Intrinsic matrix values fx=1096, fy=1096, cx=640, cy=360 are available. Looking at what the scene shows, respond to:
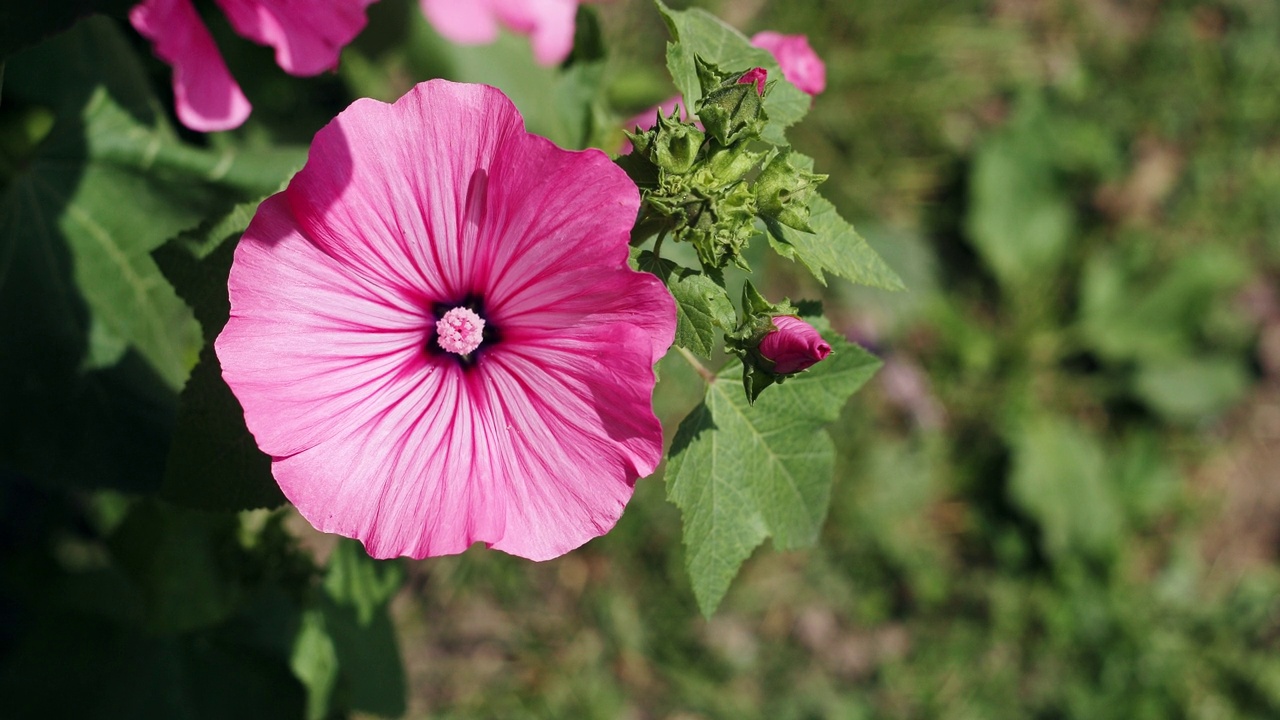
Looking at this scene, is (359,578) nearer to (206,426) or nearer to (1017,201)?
(206,426)

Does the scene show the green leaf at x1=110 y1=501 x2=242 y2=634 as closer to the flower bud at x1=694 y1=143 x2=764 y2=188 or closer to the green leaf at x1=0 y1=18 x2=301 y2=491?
the green leaf at x1=0 y1=18 x2=301 y2=491

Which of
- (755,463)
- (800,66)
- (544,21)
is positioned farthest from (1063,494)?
(800,66)

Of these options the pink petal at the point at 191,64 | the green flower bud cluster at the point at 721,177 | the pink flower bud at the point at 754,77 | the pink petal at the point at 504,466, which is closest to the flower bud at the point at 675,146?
the green flower bud cluster at the point at 721,177

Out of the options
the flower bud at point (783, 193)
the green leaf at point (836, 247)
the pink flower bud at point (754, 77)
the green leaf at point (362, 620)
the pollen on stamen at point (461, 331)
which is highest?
the pink flower bud at point (754, 77)

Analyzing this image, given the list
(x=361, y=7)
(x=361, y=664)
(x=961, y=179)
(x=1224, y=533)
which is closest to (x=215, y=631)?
(x=361, y=664)

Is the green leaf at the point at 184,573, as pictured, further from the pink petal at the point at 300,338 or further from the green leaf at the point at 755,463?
the green leaf at the point at 755,463

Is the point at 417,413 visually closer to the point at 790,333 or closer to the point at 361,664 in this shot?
the point at 790,333
